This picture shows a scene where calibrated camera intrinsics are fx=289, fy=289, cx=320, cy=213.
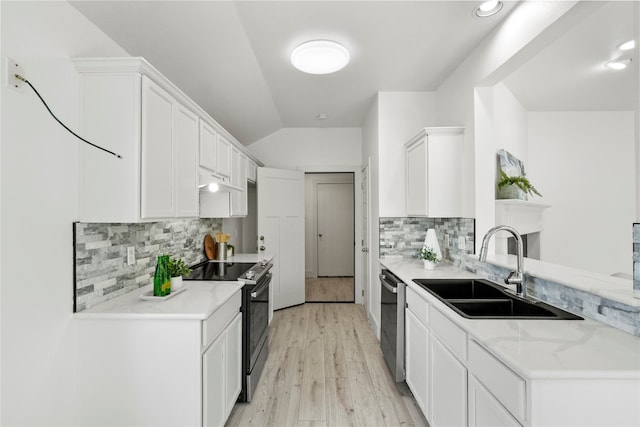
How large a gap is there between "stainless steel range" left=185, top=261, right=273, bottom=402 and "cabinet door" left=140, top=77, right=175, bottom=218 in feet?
2.61

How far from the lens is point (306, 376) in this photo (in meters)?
2.50

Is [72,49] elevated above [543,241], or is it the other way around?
[72,49]

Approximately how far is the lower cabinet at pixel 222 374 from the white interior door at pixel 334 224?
14.2ft

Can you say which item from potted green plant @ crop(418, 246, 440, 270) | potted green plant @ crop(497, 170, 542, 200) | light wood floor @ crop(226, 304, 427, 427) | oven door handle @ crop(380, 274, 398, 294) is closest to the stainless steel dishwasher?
oven door handle @ crop(380, 274, 398, 294)

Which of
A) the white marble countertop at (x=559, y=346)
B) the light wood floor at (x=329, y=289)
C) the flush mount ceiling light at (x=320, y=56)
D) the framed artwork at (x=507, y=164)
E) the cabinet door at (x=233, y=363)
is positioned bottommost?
the light wood floor at (x=329, y=289)

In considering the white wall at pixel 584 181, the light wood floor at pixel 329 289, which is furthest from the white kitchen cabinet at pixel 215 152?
the white wall at pixel 584 181

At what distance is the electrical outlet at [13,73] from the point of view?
3.82 ft

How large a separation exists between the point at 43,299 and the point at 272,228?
286cm

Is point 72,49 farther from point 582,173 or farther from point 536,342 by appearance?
point 582,173

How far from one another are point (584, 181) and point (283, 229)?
12.3ft

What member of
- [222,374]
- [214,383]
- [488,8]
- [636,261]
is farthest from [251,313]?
[488,8]

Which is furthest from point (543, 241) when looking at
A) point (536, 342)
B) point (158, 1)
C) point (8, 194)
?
point (8, 194)

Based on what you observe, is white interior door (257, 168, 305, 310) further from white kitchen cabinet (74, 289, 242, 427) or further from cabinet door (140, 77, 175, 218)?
white kitchen cabinet (74, 289, 242, 427)

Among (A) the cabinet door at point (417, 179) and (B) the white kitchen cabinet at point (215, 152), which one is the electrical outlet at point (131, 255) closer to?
(B) the white kitchen cabinet at point (215, 152)
